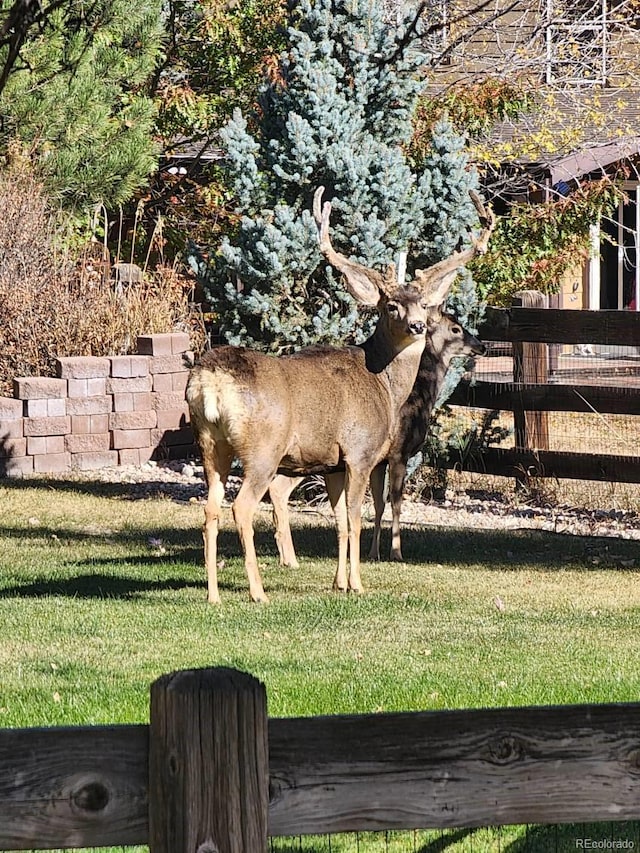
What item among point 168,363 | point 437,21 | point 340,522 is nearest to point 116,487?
point 168,363

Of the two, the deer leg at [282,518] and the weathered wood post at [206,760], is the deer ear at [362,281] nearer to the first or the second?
the deer leg at [282,518]

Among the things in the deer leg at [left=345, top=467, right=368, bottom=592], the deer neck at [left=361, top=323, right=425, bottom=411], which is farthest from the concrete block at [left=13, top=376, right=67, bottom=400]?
the deer leg at [left=345, top=467, right=368, bottom=592]

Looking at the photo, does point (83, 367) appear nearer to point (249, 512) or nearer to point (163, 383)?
point (163, 383)

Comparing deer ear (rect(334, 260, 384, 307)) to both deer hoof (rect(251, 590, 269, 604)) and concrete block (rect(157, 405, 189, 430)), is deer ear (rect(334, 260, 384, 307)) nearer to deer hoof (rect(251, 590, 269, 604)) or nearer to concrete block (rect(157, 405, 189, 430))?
deer hoof (rect(251, 590, 269, 604))

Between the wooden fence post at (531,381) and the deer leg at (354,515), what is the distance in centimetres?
472

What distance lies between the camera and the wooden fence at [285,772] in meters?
2.58

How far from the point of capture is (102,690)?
6.83 meters

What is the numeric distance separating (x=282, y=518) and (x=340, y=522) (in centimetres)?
78

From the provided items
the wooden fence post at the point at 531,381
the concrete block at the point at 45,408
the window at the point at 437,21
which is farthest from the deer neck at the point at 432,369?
the concrete block at the point at 45,408

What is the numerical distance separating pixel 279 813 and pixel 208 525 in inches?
252

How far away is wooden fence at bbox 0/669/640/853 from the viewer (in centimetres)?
258

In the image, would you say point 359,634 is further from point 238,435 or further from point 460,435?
point 460,435

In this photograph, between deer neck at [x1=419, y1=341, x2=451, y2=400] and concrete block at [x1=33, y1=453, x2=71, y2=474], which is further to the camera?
concrete block at [x1=33, y1=453, x2=71, y2=474]

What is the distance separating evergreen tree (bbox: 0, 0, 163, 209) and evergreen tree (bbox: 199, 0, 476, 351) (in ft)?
15.0
